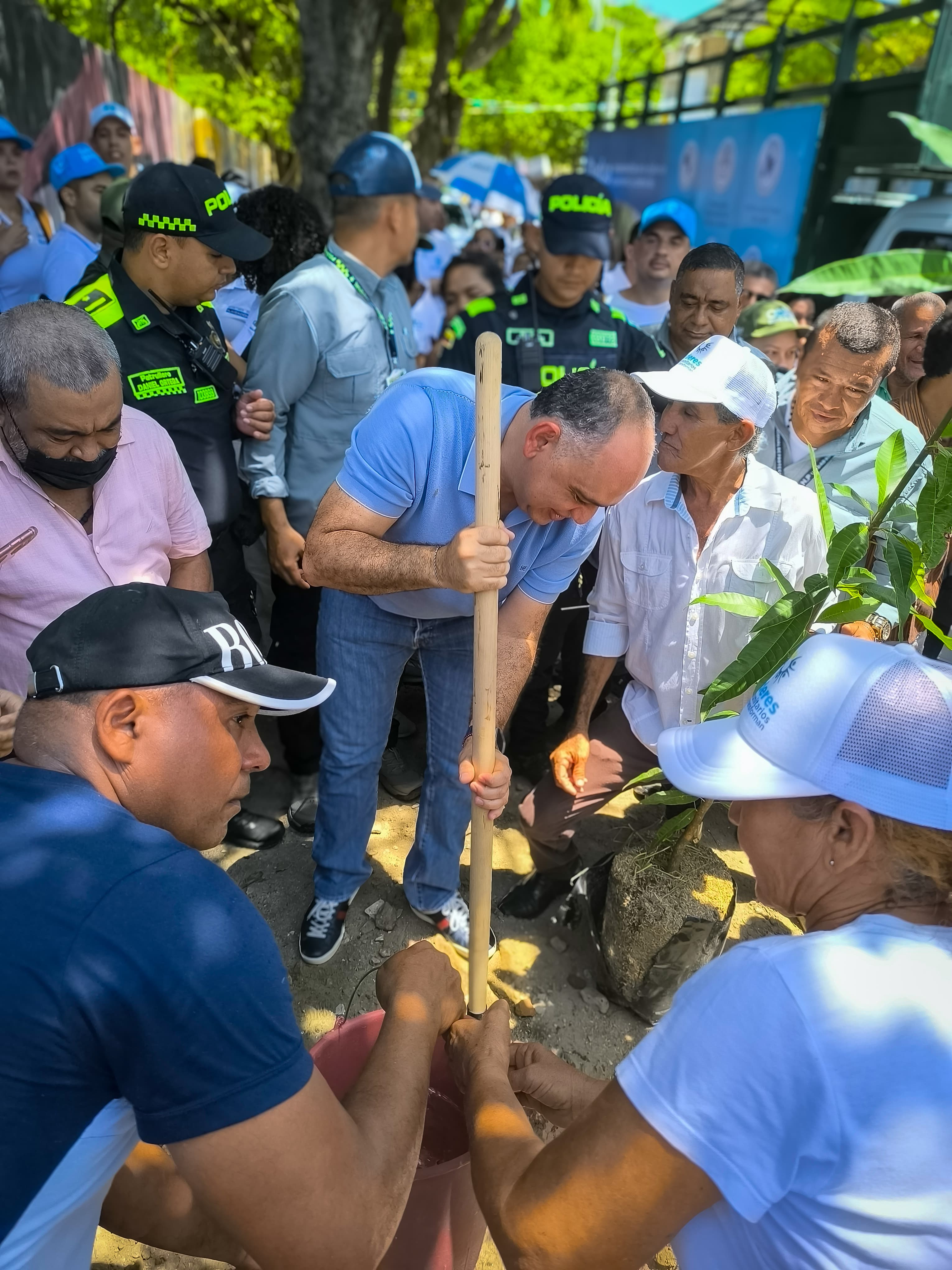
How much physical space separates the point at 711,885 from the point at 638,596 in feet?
3.18

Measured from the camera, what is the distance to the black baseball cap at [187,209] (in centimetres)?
278

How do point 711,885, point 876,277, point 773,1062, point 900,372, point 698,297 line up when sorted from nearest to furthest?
1. point 876,277
2. point 773,1062
3. point 711,885
4. point 698,297
5. point 900,372

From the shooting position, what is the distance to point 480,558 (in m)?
1.88

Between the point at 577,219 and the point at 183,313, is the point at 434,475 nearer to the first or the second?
the point at 183,313

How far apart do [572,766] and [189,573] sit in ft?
4.72

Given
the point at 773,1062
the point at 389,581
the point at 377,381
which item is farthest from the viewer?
the point at 377,381

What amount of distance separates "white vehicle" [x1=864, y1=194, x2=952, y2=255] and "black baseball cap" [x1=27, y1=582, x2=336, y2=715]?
487 centimetres

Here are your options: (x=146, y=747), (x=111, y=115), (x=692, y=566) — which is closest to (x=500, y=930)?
(x=692, y=566)

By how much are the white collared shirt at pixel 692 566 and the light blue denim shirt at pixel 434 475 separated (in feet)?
1.18

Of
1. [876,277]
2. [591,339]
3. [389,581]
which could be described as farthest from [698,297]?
[876,277]

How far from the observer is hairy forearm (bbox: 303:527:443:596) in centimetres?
220

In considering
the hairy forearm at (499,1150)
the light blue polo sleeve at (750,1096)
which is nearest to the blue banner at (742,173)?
the hairy forearm at (499,1150)

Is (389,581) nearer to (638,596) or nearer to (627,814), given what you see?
(638,596)

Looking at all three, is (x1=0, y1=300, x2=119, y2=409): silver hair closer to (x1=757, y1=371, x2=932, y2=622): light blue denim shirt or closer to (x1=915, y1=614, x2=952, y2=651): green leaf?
(x1=915, y1=614, x2=952, y2=651): green leaf
